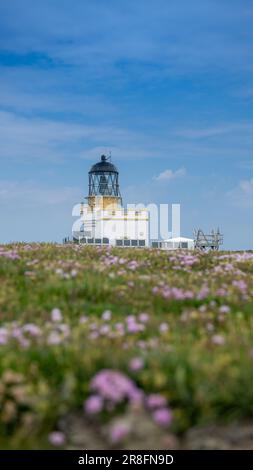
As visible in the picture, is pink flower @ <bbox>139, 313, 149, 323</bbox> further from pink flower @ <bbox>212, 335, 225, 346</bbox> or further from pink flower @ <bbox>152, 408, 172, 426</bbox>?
pink flower @ <bbox>152, 408, 172, 426</bbox>

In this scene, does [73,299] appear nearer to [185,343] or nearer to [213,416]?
[185,343]

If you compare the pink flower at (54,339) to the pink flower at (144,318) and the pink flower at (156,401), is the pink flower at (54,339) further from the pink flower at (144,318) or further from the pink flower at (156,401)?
the pink flower at (156,401)

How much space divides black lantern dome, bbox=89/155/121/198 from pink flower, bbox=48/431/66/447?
6671cm

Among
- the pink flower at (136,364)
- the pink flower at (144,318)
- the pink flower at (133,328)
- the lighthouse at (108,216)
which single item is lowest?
the pink flower at (136,364)

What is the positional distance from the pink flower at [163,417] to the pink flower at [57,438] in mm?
859

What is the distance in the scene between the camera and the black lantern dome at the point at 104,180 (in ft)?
237

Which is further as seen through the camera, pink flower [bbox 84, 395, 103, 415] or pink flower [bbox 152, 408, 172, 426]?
pink flower [bbox 84, 395, 103, 415]

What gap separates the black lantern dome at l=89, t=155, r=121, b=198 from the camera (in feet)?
237

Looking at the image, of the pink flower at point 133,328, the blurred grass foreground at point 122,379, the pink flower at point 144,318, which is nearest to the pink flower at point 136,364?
the blurred grass foreground at point 122,379

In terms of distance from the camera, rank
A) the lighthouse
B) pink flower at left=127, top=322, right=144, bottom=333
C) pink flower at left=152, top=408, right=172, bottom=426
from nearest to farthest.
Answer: pink flower at left=152, top=408, right=172, bottom=426 < pink flower at left=127, top=322, right=144, bottom=333 < the lighthouse

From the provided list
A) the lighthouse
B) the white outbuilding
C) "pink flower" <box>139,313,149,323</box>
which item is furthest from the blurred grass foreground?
the lighthouse

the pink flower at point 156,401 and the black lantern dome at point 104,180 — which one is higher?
the black lantern dome at point 104,180

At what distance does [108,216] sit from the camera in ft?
239

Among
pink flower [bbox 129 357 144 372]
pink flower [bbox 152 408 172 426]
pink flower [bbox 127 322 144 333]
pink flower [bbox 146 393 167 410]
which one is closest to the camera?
pink flower [bbox 152 408 172 426]
